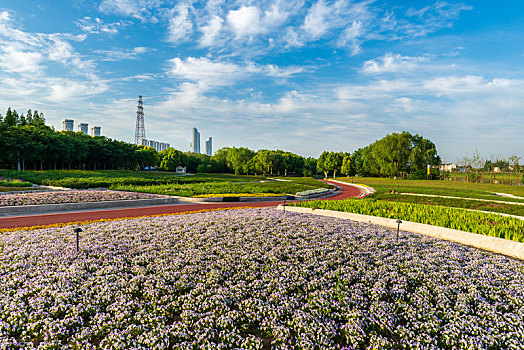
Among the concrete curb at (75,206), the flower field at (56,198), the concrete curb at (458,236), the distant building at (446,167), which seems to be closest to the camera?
the concrete curb at (458,236)

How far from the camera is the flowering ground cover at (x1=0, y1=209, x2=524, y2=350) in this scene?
13.4 feet

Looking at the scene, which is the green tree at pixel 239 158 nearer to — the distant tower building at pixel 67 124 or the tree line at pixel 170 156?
the tree line at pixel 170 156

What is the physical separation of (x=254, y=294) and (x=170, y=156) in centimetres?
8000

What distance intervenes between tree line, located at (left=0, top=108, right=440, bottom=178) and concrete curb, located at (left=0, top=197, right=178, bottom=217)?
41.2m

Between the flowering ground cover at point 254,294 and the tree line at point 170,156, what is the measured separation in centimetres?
5231

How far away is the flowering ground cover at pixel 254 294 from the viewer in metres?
4.08

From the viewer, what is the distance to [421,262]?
23.0 feet

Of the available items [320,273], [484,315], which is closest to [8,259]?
[320,273]

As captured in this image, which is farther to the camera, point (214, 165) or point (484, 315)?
point (214, 165)

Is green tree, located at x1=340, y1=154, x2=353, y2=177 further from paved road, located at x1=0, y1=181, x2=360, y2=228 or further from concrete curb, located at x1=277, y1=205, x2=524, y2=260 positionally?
concrete curb, located at x1=277, y1=205, x2=524, y2=260

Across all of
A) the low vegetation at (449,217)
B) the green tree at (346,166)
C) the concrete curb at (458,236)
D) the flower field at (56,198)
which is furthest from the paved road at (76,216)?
the green tree at (346,166)

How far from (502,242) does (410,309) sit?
19.6ft

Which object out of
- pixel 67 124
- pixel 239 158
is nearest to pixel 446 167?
pixel 239 158

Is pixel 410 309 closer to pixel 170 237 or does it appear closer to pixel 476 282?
pixel 476 282
